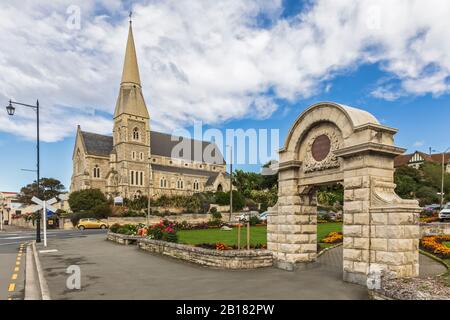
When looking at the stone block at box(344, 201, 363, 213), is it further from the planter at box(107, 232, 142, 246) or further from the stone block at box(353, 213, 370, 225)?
the planter at box(107, 232, 142, 246)

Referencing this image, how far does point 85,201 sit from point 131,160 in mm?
21937

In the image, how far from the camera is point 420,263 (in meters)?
12.6

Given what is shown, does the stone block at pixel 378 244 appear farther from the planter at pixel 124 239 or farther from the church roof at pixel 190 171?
the church roof at pixel 190 171

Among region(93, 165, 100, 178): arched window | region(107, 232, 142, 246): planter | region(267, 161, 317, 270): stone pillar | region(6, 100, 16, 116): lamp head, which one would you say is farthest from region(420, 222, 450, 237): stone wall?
region(93, 165, 100, 178): arched window

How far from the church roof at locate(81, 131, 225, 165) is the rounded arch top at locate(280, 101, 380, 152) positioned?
7469 cm

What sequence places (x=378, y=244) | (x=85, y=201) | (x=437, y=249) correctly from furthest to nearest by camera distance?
(x=85, y=201)
(x=437, y=249)
(x=378, y=244)

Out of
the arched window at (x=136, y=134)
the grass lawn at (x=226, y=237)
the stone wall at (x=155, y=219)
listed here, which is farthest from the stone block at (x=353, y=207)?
the arched window at (x=136, y=134)

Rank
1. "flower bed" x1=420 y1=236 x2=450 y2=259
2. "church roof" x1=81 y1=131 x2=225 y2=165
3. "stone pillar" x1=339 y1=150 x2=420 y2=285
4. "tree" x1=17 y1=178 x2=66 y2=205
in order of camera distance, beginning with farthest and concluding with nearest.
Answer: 1. "church roof" x1=81 y1=131 x2=225 y2=165
2. "tree" x1=17 y1=178 x2=66 y2=205
3. "flower bed" x1=420 y1=236 x2=450 y2=259
4. "stone pillar" x1=339 y1=150 x2=420 y2=285

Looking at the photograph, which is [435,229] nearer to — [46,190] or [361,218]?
[361,218]

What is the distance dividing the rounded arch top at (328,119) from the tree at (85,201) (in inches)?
2068

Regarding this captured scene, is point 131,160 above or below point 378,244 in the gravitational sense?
above

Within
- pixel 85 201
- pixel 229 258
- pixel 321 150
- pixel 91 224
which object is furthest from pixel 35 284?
pixel 85 201

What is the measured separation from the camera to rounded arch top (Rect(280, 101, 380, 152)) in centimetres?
1052
